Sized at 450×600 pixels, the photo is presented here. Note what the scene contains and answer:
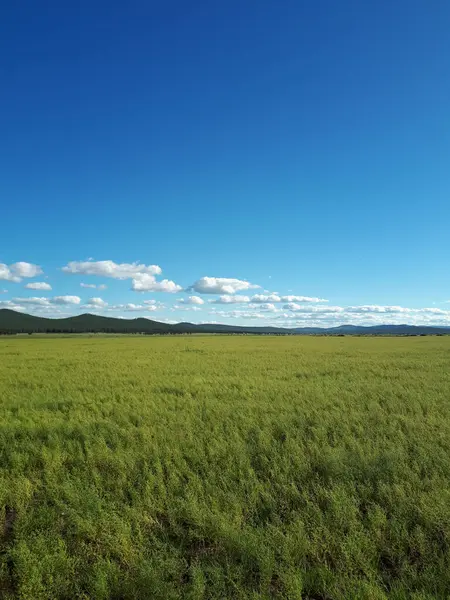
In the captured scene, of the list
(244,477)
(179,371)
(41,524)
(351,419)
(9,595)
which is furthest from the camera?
(179,371)

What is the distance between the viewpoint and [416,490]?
7152 mm

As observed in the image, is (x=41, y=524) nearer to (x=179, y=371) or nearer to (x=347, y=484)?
(x=347, y=484)

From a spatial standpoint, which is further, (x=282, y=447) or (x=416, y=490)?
(x=282, y=447)

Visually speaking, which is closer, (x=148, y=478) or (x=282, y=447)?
(x=148, y=478)

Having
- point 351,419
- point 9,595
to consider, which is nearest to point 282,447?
point 351,419

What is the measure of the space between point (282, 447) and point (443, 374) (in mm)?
18303

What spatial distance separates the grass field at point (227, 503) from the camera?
5031mm

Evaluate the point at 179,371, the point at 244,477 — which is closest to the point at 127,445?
the point at 244,477

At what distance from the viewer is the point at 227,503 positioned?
687 cm

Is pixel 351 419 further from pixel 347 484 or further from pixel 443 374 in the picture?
pixel 443 374

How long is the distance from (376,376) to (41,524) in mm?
20951

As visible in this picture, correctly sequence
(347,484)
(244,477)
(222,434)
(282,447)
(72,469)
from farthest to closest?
(222,434) < (282,447) < (72,469) < (244,477) < (347,484)

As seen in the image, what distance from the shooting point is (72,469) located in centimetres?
864

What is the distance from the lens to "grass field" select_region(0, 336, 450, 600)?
5031mm
